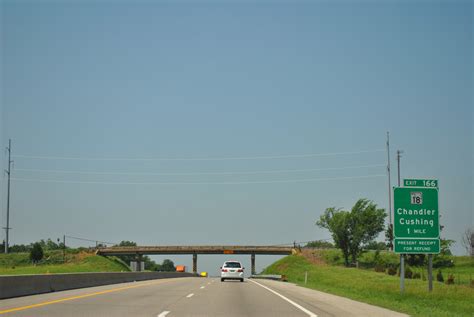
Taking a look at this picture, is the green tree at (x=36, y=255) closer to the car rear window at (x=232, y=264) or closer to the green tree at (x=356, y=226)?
the green tree at (x=356, y=226)

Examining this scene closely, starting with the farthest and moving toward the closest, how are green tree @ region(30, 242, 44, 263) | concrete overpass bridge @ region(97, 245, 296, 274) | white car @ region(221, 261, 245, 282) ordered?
concrete overpass bridge @ region(97, 245, 296, 274) < green tree @ region(30, 242, 44, 263) < white car @ region(221, 261, 245, 282)

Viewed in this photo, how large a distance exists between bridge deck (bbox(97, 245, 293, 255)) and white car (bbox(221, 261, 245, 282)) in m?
72.0

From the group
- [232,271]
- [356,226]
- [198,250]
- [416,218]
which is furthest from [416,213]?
[198,250]

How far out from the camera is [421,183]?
26.8 m

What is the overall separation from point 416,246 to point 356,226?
63.8 metres

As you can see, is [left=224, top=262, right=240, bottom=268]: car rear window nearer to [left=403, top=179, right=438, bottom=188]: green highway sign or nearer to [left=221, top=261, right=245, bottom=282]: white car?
[left=221, top=261, right=245, bottom=282]: white car

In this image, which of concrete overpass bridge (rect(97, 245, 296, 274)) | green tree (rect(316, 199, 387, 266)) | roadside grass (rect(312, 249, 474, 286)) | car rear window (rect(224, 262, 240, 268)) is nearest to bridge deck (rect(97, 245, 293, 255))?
concrete overpass bridge (rect(97, 245, 296, 274))

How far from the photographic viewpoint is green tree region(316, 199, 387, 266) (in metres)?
88.6

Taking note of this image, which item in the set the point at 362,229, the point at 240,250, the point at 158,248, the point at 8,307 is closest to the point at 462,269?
the point at 362,229

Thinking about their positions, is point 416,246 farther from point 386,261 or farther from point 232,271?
point 386,261

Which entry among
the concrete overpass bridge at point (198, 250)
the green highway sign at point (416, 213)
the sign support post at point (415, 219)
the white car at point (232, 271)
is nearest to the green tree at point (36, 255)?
the concrete overpass bridge at point (198, 250)

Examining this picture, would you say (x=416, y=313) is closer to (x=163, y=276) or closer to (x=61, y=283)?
(x=61, y=283)

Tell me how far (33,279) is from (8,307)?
22.7 ft

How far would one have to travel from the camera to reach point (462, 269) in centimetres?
7669
